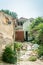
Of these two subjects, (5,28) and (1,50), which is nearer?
(1,50)

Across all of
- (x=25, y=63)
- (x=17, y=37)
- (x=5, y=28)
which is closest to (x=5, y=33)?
(x=5, y=28)

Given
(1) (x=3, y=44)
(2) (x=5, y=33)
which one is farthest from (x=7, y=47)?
(2) (x=5, y=33)

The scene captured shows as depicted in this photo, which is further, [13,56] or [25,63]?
[25,63]

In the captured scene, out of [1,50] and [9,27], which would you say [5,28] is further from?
[1,50]

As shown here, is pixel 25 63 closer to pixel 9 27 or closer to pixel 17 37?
pixel 9 27

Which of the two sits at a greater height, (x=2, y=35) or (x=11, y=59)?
(x=2, y=35)

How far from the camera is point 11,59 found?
15.9 metres

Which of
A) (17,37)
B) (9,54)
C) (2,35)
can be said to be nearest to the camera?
(9,54)

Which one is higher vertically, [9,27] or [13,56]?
[9,27]

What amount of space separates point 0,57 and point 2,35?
1.93 metres

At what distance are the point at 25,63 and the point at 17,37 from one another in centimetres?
1918

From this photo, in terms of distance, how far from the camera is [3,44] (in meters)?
16.6

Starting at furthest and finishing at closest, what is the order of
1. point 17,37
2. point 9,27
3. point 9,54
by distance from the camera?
point 17,37 < point 9,27 < point 9,54

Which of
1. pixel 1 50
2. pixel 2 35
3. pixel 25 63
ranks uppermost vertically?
pixel 2 35
